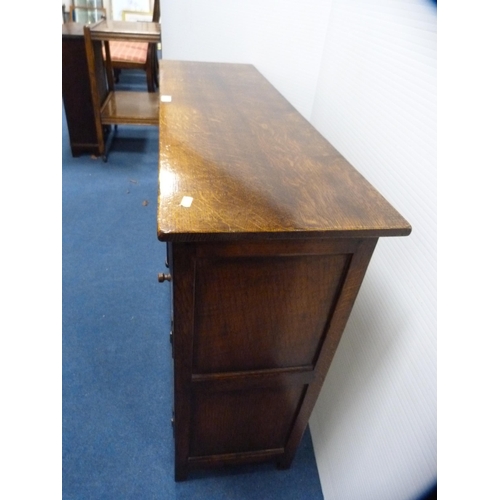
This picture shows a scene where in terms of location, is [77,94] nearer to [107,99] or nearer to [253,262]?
[107,99]

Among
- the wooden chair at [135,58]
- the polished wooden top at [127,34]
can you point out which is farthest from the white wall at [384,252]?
the wooden chair at [135,58]

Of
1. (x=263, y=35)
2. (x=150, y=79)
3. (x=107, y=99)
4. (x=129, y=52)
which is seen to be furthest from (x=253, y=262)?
(x=129, y=52)

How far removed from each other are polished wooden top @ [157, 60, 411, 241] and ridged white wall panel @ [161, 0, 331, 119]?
Result: 17.1 inches

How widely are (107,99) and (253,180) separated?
2454mm

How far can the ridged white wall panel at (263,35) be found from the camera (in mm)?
1295

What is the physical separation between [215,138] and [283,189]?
0.25 metres

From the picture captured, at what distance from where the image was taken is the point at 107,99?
104 inches

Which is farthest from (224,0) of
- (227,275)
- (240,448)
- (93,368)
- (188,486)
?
(188,486)

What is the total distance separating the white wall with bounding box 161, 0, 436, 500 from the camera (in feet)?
2.13

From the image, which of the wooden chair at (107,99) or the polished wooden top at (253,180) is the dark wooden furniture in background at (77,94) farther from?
A: the polished wooden top at (253,180)

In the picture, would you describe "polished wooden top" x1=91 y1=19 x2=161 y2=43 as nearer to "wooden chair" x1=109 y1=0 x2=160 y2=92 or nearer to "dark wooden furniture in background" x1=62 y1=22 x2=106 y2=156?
"dark wooden furniture in background" x1=62 y1=22 x2=106 y2=156

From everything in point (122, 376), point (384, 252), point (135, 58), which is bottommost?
point (122, 376)
